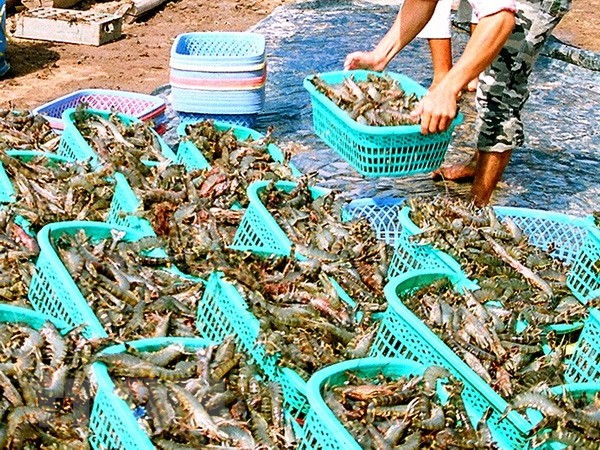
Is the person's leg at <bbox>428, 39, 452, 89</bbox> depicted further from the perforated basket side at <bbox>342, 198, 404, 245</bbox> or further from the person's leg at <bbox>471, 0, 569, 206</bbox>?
the perforated basket side at <bbox>342, 198, 404, 245</bbox>

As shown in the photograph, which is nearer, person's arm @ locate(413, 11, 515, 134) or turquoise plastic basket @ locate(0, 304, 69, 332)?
turquoise plastic basket @ locate(0, 304, 69, 332)

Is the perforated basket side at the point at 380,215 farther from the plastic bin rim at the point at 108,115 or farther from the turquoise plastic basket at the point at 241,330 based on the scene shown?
the plastic bin rim at the point at 108,115

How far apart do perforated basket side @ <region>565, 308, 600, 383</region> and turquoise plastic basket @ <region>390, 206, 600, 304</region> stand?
0.26 meters

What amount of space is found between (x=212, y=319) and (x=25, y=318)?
825 mm

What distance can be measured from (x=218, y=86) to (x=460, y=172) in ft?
6.50

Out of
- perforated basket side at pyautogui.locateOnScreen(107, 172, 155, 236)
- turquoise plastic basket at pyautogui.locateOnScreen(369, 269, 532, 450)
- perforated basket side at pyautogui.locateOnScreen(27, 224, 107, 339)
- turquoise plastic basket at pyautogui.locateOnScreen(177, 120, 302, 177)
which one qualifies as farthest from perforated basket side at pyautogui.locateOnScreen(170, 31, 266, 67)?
turquoise plastic basket at pyautogui.locateOnScreen(369, 269, 532, 450)

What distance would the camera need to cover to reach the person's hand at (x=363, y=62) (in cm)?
598

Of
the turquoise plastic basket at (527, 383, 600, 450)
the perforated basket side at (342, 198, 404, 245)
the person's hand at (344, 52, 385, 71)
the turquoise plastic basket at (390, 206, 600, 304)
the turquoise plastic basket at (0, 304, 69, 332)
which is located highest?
the person's hand at (344, 52, 385, 71)

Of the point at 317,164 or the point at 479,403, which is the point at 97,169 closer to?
the point at 317,164

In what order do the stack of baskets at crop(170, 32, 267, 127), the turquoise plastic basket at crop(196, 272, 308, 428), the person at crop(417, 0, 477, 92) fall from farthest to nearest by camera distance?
A: 1. the person at crop(417, 0, 477, 92)
2. the stack of baskets at crop(170, 32, 267, 127)
3. the turquoise plastic basket at crop(196, 272, 308, 428)

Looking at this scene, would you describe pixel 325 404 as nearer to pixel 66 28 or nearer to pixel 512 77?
pixel 512 77

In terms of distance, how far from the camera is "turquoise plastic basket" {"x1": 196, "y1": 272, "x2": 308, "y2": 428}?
3.52 m

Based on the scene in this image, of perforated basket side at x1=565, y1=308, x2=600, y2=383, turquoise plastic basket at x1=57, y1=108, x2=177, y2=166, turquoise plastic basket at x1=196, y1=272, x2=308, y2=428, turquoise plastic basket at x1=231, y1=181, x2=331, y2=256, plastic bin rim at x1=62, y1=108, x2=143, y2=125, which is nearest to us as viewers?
turquoise plastic basket at x1=196, y1=272, x2=308, y2=428

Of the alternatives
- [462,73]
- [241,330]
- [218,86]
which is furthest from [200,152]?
[241,330]
